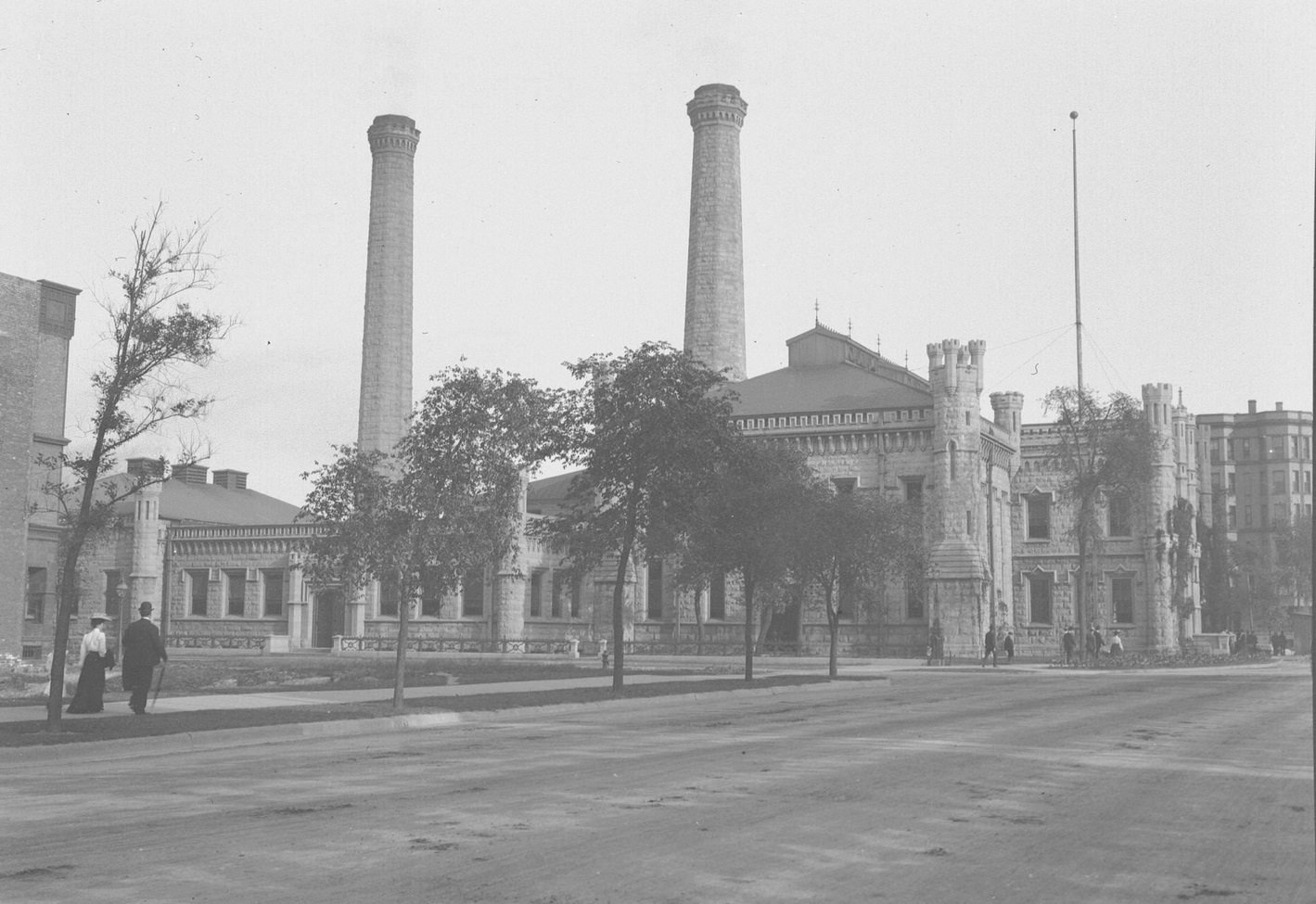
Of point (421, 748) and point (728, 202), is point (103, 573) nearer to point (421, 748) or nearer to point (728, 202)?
point (728, 202)

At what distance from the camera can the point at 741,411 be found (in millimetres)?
59344

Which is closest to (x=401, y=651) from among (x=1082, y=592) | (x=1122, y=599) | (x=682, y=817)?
(x=682, y=817)

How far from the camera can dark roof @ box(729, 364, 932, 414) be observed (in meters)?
56.8

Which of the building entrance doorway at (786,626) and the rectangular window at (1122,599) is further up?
the rectangular window at (1122,599)

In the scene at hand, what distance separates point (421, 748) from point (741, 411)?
44111 mm

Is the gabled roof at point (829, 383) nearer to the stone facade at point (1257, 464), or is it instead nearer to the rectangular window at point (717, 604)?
the rectangular window at point (717, 604)

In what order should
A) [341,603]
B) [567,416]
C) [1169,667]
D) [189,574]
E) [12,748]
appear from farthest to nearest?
[189,574]
[341,603]
[1169,667]
[567,416]
[12,748]

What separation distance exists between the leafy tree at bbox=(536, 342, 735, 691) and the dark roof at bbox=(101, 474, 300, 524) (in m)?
46.7

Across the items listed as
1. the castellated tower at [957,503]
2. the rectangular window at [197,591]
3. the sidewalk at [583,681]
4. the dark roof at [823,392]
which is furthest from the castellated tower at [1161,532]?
the rectangular window at [197,591]

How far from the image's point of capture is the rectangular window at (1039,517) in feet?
206

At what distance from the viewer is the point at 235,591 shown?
68938 mm

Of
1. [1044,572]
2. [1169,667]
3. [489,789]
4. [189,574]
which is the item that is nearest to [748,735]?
[489,789]

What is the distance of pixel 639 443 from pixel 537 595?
37.9m

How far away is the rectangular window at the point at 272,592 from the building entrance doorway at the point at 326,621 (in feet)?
7.64
